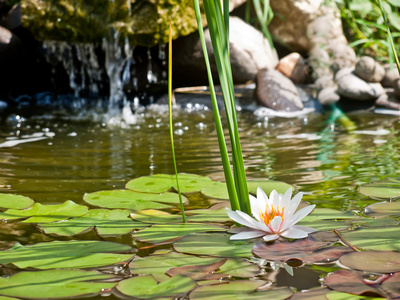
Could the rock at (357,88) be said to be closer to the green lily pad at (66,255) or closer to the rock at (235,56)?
the rock at (235,56)

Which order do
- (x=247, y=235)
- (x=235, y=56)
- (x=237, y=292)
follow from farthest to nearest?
(x=235, y=56) → (x=247, y=235) → (x=237, y=292)

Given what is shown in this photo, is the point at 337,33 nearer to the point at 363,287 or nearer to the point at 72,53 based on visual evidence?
the point at 72,53

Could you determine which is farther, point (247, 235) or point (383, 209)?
point (383, 209)

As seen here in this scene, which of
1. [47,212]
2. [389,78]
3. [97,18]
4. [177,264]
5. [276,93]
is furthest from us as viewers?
[389,78]

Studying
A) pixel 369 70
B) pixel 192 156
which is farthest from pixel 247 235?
pixel 369 70

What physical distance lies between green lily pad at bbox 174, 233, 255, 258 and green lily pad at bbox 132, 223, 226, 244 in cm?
4

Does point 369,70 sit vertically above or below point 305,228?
above

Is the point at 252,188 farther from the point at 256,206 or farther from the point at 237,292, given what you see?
the point at 237,292

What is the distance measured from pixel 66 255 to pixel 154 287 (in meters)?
0.26

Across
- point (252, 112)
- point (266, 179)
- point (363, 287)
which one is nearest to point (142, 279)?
point (363, 287)

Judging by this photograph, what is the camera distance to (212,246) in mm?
1093

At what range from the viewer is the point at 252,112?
394 centimetres

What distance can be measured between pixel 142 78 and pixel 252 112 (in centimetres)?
134

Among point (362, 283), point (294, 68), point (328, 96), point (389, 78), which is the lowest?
point (362, 283)
